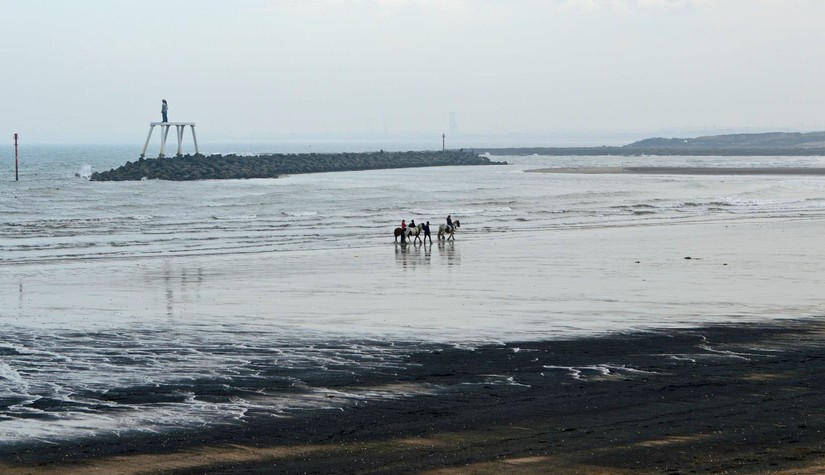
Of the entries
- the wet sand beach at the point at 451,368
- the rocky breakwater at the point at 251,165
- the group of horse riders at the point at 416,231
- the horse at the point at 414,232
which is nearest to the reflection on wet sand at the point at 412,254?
the group of horse riders at the point at 416,231

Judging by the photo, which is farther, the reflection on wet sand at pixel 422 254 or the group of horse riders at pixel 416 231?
the group of horse riders at pixel 416 231

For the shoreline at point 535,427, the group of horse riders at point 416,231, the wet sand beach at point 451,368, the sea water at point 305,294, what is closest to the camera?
the shoreline at point 535,427

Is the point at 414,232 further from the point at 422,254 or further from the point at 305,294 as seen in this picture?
the point at 305,294

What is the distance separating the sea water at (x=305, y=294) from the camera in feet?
43.7

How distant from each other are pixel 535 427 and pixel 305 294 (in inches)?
477

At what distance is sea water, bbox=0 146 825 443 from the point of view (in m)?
13.3

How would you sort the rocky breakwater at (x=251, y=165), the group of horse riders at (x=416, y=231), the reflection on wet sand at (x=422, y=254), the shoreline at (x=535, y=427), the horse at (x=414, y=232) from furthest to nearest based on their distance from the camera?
the rocky breakwater at (x=251, y=165), the horse at (x=414, y=232), the group of horse riders at (x=416, y=231), the reflection on wet sand at (x=422, y=254), the shoreline at (x=535, y=427)

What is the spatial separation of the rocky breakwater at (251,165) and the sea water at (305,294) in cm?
4914

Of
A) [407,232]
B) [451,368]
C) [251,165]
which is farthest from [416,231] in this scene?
[251,165]

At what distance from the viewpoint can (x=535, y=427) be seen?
11266 mm

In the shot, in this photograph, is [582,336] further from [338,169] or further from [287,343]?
[338,169]

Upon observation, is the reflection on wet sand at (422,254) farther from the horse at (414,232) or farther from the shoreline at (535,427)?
the shoreline at (535,427)

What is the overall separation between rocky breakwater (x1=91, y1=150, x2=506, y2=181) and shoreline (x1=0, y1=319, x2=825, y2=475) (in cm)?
9033

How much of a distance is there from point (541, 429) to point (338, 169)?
382 feet
